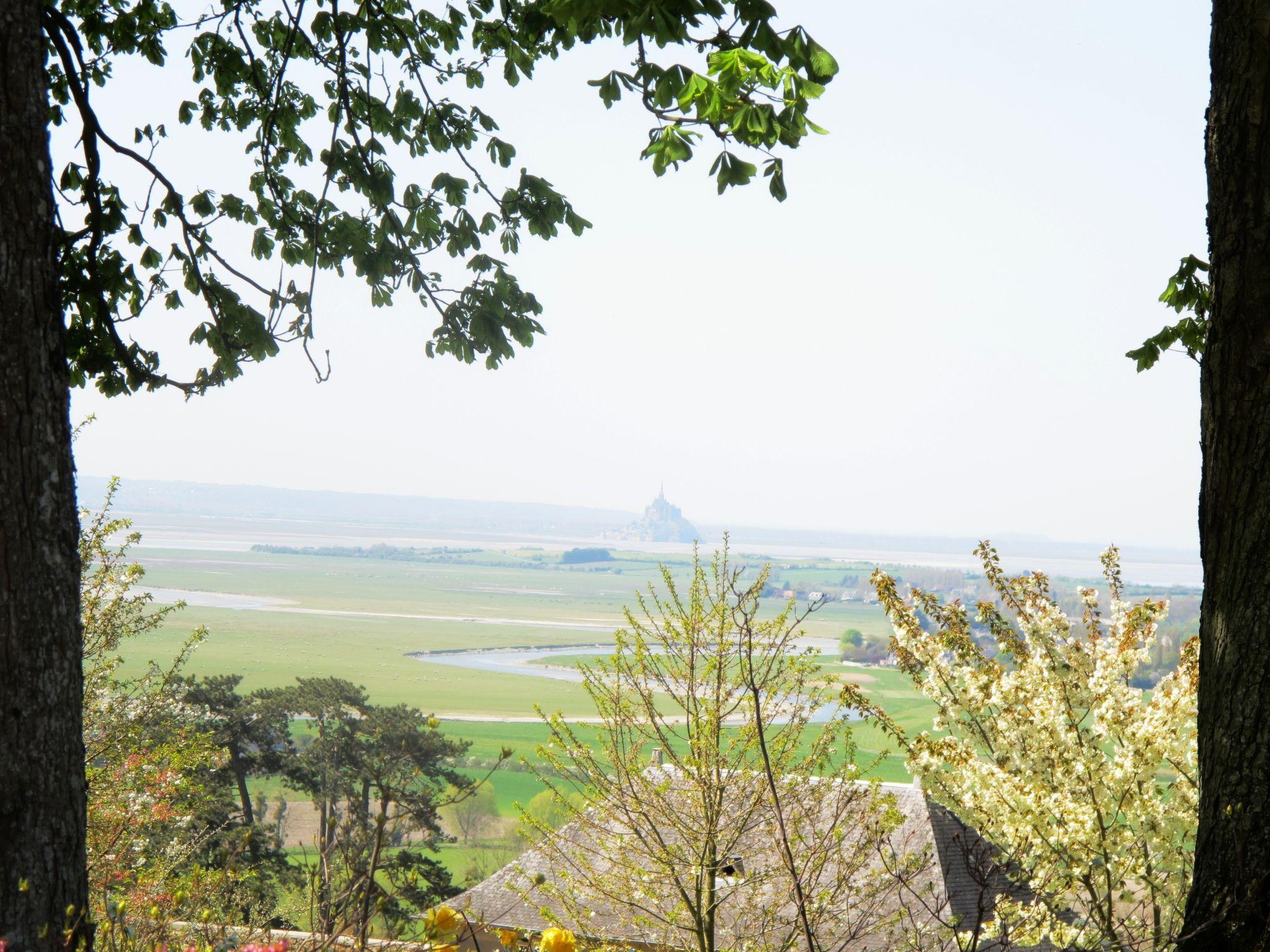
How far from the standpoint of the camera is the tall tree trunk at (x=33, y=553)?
2416mm

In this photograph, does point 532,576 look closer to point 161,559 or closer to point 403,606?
point 403,606

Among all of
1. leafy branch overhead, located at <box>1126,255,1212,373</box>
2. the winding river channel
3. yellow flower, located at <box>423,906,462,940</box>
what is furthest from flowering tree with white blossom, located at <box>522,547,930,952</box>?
the winding river channel

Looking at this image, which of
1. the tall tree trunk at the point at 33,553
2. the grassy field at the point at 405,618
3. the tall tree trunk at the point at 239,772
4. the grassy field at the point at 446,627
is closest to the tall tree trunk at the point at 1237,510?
the tall tree trunk at the point at 33,553

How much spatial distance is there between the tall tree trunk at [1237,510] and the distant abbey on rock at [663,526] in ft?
509

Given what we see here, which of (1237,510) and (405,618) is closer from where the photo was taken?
(1237,510)

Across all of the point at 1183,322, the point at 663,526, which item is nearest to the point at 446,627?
the point at 663,526

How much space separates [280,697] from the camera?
68.5 feet

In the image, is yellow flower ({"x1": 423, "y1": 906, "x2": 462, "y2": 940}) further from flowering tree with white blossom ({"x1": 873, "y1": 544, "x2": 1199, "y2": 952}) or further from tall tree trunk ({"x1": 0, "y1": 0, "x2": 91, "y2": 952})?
flowering tree with white blossom ({"x1": 873, "y1": 544, "x2": 1199, "y2": 952})

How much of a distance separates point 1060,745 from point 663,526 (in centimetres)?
18272

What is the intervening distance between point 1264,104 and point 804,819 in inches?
175

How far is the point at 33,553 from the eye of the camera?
248 cm

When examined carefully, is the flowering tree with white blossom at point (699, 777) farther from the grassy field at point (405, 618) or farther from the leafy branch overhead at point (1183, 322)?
the grassy field at point (405, 618)

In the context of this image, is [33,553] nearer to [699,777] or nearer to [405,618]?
[699,777]

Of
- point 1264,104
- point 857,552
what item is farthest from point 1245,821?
point 857,552
